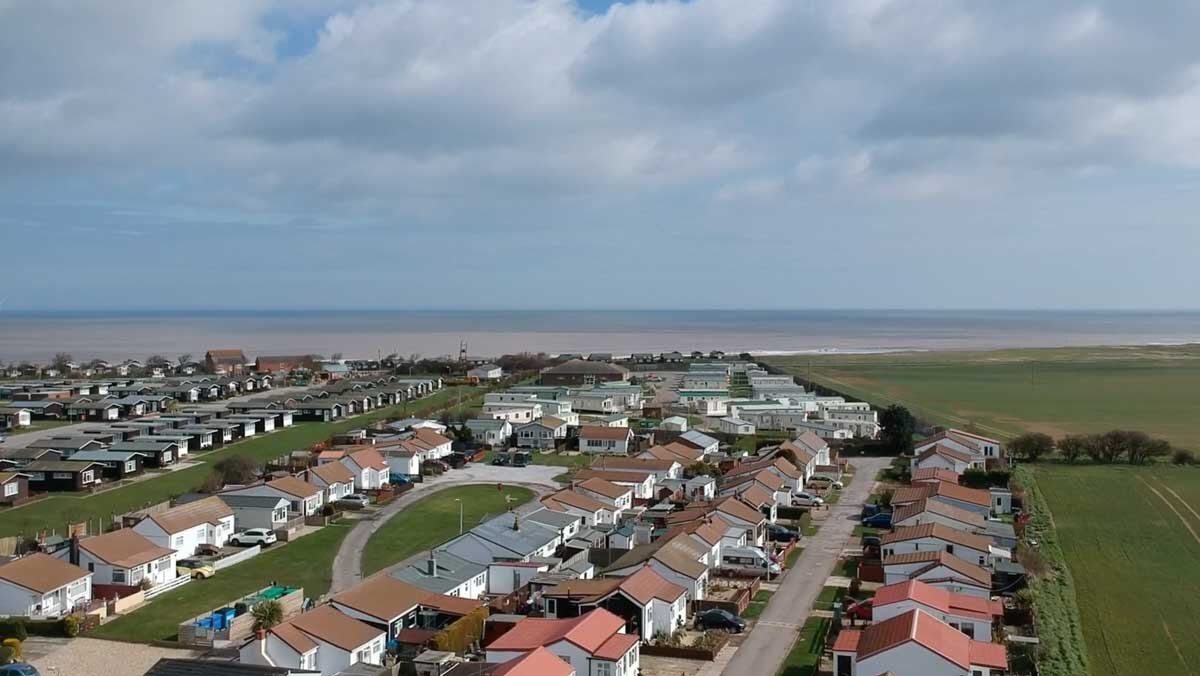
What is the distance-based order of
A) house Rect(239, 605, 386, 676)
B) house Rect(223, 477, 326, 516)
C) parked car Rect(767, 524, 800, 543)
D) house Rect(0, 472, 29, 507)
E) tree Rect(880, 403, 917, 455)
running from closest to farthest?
house Rect(239, 605, 386, 676) < parked car Rect(767, 524, 800, 543) < house Rect(223, 477, 326, 516) < house Rect(0, 472, 29, 507) < tree Rect(880, 403, 917, 455)

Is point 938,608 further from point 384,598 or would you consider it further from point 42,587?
point 42,587

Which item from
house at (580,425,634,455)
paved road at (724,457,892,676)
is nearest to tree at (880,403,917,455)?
paved road at (724,457,892,676)

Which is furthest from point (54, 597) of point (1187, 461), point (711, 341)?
point (711, 341)

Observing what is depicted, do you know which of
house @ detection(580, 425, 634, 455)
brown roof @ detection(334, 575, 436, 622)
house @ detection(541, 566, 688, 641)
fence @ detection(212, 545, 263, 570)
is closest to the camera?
brown roof @ detection(334, 575, 436, 622)

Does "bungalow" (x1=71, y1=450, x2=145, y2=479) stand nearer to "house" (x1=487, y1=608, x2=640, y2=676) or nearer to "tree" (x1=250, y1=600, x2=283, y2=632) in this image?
"tree" (x1=250, y1=600, x2=283, y2=632)

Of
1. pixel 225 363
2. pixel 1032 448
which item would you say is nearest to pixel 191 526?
pixel 1032 448
